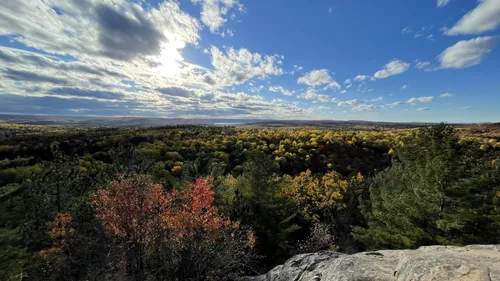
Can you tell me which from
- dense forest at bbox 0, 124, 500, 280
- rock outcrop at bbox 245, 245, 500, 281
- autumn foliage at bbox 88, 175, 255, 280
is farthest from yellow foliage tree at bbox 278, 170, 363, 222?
rock outcrop at bbox 245, 245, 500, 281

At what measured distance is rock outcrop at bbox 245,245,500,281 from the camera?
7238 mm

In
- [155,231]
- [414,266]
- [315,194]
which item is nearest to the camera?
[414,266]

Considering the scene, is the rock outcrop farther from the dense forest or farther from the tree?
the dense forest

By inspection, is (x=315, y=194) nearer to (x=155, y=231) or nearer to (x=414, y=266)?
(x=155, y=231)

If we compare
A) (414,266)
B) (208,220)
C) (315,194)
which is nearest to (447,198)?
(414,266)

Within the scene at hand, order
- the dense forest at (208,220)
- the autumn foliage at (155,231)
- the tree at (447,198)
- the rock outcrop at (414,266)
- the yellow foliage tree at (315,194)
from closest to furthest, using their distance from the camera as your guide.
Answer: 1. the rock outcrop at (414,266)
2. the tree at (447,198)
3. the dense forest at (208,220)
4. the autumn foliage at (155,231)
5. the yellow foliage tree at (315,194)

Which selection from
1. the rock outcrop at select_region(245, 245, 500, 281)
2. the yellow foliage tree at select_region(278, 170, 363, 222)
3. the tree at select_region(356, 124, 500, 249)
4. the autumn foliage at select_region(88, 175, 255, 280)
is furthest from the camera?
the yellow foliage tree at select_region(278, 170, 363, 222)

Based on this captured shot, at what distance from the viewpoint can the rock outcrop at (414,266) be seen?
23.7 feet

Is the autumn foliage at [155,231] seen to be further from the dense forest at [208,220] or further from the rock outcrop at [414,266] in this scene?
the rock outcrop at [414,266]

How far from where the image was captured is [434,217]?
18141 mm

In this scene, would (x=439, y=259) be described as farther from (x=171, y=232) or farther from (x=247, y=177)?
(x=247, y=177)

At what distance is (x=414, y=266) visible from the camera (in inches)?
338

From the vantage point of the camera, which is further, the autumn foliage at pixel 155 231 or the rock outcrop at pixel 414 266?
the autumn foliage at pixel 155 231

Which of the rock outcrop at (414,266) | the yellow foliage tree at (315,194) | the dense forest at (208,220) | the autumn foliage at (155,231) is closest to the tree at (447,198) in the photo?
the dense forest at (208,220)
